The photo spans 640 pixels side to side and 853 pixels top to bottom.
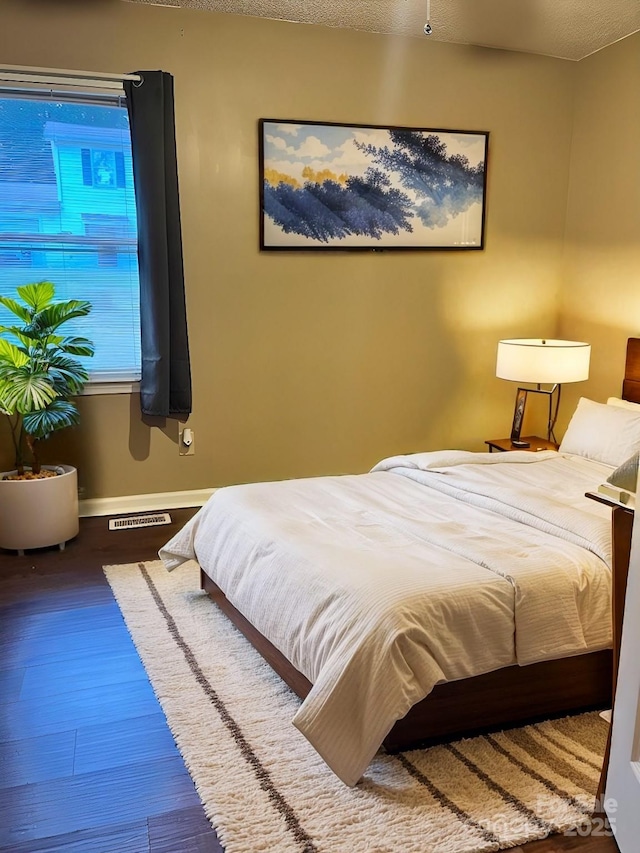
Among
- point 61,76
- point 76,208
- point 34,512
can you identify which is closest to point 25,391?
point 34,512

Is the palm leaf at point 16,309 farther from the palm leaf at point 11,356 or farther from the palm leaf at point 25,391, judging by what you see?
the palm leaf at point 25,391

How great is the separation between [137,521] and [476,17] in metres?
3.28

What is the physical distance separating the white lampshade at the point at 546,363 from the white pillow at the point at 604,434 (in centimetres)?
30

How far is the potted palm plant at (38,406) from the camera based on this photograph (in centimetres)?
361

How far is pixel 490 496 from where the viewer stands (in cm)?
302

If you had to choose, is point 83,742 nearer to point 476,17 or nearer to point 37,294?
point 37,294

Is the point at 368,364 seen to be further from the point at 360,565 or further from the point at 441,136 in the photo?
the point at 360,565

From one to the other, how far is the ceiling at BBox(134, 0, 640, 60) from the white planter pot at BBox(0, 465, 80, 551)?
254cm

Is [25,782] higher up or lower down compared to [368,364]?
lower down

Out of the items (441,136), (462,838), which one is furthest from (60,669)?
(441,136)

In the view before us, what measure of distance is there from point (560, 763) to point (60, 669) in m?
1.65

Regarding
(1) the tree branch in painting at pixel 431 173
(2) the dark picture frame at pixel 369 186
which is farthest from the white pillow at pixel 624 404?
(1) the tree branch in painting at pixel 431 173

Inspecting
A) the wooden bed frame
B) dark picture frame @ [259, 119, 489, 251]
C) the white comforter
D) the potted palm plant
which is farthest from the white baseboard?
the wooden bed frame

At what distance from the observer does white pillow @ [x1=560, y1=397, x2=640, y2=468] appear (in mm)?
3605
